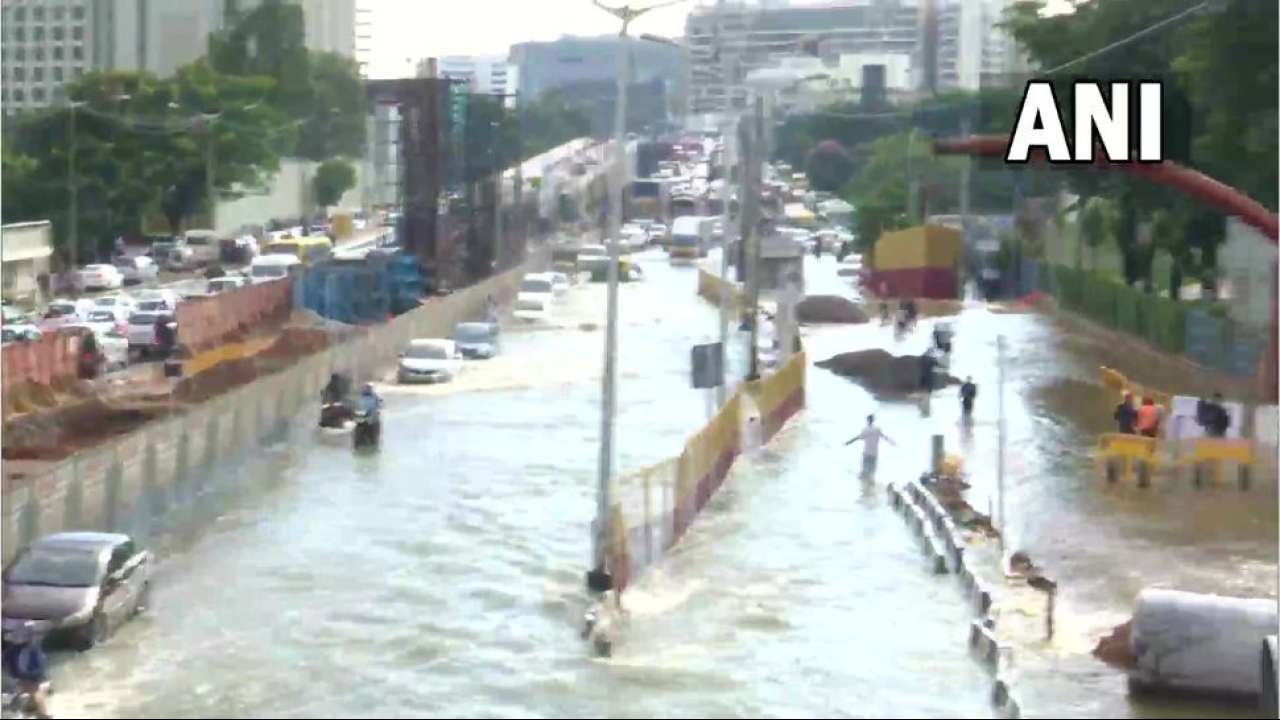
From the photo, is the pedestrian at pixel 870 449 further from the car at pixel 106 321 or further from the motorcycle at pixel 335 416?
the car at pixel 106 321

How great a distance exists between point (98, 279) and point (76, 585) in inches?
1474

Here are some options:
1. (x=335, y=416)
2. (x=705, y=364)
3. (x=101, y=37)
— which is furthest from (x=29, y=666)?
(x=101, y=37)

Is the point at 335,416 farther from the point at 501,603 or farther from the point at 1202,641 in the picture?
the point at 1202,641

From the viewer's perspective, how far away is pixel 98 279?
175 ft

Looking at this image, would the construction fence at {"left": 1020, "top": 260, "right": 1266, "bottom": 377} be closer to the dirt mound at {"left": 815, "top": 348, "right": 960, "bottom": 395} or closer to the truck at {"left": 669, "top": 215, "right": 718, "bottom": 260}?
the dirt mound at {"left": 815, "top": 348, "right": 960, "bottom": 395}

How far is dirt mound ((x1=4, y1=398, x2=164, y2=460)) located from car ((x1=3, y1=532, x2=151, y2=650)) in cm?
774

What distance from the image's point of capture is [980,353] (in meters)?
48.1

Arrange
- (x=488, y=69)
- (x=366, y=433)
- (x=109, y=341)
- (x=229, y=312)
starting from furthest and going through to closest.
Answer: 1. (x=488, y=69)
2. (x=229, y=312)
3. (x=109, y=341)
4. (x=366, y=433)

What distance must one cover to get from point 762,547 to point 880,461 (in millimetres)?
7834

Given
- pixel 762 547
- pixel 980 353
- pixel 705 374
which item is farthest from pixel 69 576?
pixel 980 353

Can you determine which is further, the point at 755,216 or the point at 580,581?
the point at 755,216

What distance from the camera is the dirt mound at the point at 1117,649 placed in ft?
54.7

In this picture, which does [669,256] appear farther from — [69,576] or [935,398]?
[69,576]

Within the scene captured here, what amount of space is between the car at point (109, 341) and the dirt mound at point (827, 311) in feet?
68.5
